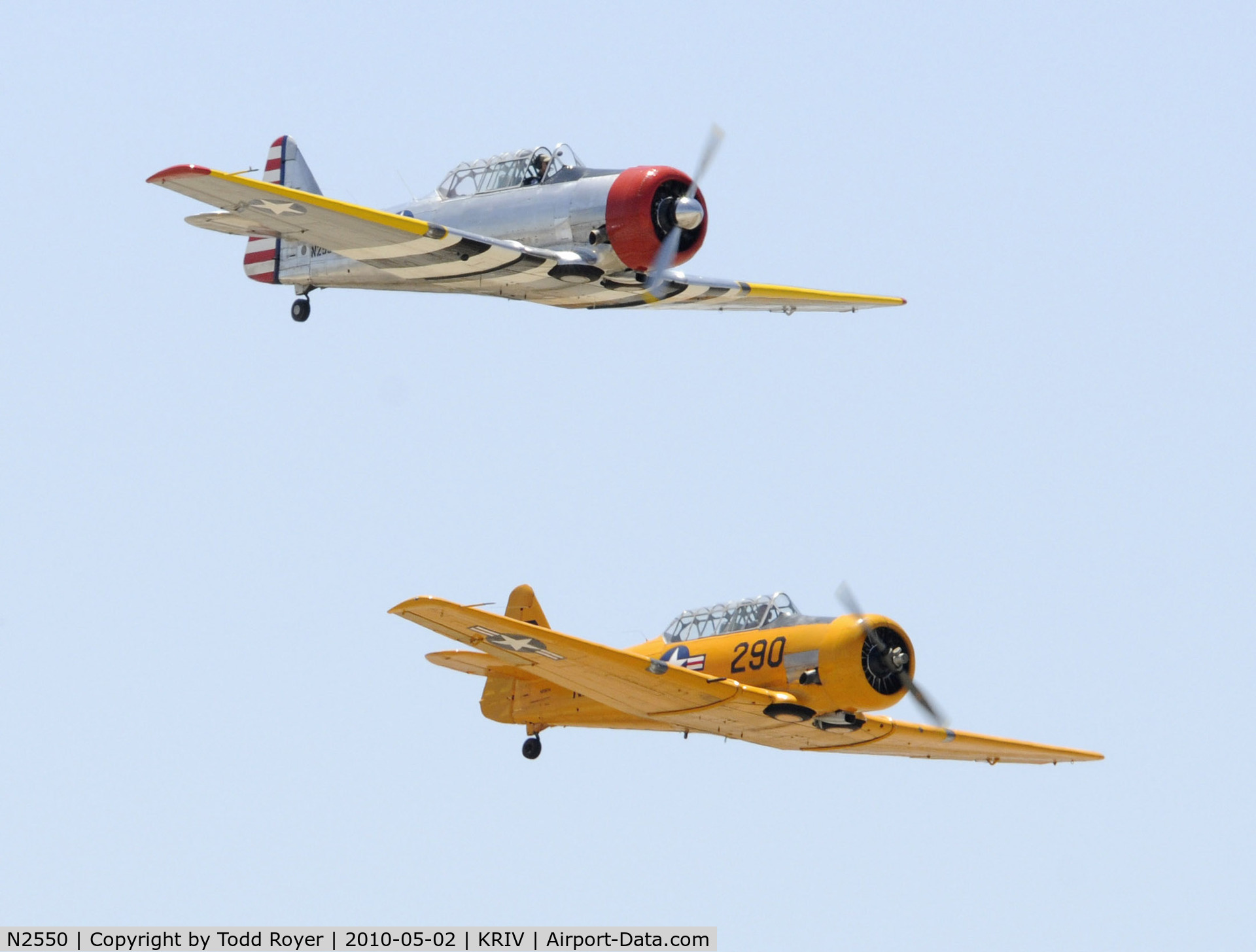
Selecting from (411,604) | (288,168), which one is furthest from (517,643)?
(288,168)

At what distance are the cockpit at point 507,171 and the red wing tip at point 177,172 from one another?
5.19 metres

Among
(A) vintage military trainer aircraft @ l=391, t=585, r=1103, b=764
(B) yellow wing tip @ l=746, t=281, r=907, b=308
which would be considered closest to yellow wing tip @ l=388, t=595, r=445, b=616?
(A) vintage military trainer aircraft @ l=391, t=585, r=1103, b=764

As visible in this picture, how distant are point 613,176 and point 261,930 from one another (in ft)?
35.8

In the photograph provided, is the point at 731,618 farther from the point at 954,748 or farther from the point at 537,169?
the point at 537,169

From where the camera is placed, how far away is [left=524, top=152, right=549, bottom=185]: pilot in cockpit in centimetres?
3306

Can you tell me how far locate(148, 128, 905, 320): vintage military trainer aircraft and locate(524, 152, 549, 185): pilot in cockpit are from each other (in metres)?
0.02

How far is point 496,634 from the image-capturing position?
3041cm

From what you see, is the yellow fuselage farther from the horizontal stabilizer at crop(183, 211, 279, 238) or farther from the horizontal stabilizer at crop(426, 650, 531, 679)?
the horizontal stabilizer at crop(183, 211, 279, 238)

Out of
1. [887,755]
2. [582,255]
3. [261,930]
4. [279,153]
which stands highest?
[279,153]

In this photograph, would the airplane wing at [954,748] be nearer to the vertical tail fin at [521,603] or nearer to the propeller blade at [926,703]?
the propeller blade at [926,703]

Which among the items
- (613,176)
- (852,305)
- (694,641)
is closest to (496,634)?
(694,641)

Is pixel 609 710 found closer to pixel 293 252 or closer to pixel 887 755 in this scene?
pixel 887 755

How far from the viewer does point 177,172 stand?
2938cm

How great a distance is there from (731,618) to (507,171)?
690 cm
